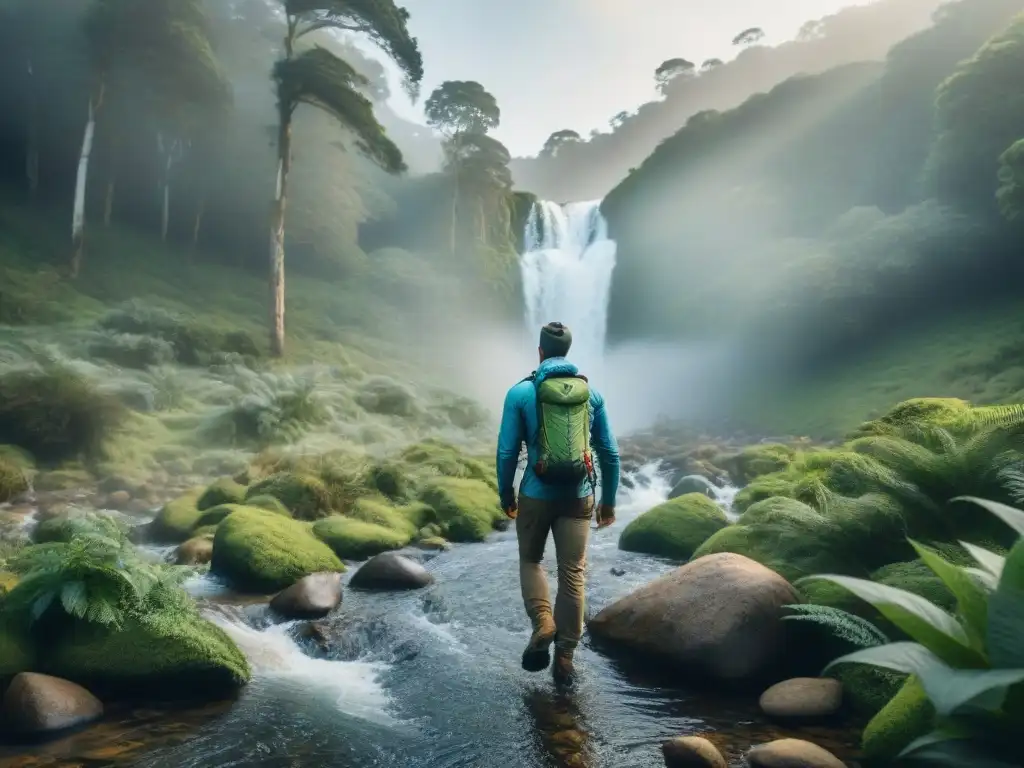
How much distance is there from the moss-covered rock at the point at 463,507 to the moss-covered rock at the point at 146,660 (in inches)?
253

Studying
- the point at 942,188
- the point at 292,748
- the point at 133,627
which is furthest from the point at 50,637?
the point at 942,188

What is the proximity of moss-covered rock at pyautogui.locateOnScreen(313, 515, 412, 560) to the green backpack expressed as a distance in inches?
204

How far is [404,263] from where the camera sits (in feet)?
129

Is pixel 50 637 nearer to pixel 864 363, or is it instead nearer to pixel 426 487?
pixel 426 487

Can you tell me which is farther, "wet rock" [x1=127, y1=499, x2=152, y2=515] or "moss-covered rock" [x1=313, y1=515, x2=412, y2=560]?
"wet rock" [x1=127, y1=499, x2=152, y2=515]

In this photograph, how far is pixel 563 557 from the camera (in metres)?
4.71

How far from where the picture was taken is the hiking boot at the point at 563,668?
462 cm

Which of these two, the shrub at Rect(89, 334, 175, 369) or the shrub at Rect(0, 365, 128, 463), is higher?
the shrub at Rect(89, 334, 175, 369)

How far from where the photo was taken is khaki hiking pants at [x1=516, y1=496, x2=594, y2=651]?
4672mm

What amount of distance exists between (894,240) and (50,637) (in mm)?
35400

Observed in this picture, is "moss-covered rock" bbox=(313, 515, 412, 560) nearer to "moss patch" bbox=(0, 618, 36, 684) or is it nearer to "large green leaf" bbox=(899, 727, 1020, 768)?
"moss patch" bbox=(0, 618, 36, 684)

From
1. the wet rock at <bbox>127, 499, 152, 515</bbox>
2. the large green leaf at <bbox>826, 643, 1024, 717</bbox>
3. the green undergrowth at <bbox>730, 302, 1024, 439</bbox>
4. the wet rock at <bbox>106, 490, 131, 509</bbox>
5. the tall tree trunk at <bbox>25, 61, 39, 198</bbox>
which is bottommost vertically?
the wet rock at <bbox>127, 499, 152, 515</bbox>

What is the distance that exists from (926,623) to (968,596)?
279 millimetres

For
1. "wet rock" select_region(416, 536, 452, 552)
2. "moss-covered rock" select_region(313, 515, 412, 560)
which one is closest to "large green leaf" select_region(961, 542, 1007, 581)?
"moss-covered rock" select_region(313, 515, 412, 560)
